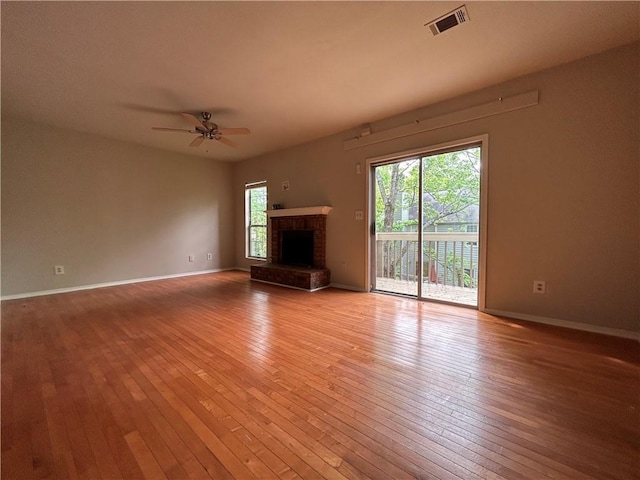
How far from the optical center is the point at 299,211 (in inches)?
194

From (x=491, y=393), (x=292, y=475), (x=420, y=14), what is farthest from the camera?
(x=420, y=14)

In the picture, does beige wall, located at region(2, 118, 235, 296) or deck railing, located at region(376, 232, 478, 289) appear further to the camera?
beige wall, located at region(2, 118, 235, 296)

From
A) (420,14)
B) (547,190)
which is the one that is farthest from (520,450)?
(420,14)

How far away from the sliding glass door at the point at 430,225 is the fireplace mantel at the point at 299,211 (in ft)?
3.02

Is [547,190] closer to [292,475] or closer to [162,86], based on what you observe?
[292,475]

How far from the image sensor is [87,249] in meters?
4.51

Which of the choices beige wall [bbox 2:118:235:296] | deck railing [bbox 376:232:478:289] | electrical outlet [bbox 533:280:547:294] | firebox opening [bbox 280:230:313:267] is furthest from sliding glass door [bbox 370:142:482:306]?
beige wall [bbox 2:118:235:296]

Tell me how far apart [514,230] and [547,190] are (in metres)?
0.50

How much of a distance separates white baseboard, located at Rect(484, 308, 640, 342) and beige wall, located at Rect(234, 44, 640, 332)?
0.03 meters

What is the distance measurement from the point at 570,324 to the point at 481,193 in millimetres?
1610

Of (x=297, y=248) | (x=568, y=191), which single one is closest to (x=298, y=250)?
(x=297, y=248)

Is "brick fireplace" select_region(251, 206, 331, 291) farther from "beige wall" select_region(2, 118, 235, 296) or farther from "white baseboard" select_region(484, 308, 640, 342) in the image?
"white baseboard" select_region(484, 308, 640, 342)

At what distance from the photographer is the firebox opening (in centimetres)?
502

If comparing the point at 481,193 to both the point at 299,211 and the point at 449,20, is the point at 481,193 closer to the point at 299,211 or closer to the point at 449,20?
the point at 449,20
